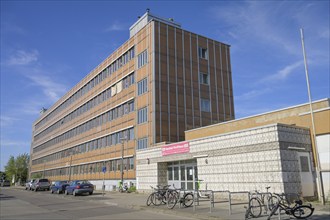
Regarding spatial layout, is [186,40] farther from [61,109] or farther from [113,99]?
[61,109]

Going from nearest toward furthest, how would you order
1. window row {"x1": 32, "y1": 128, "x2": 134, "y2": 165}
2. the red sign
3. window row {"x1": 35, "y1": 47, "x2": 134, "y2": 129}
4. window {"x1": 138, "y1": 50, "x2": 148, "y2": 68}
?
the red sign < window {"x1": 138, "y1": 50, "x2": 148, "y2": 68} < window row {"x1": 32, "y1": 128, "x2": 134, "y2": 165} < window row {"x1": 35, "y1": 47, "x2": 134, "y2": 129}

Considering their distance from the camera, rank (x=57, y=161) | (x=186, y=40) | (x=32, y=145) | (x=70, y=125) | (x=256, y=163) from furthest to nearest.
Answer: (x=32, y=145) → (x=57, y=161) → (x=70, y=125) → (x=186, y=40) → (x=256, y=163)

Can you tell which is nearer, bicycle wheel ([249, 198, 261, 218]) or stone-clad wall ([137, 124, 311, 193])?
bicycle wheel ([249, 198, 261, 218])

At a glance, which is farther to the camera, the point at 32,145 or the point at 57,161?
the point at 32,145

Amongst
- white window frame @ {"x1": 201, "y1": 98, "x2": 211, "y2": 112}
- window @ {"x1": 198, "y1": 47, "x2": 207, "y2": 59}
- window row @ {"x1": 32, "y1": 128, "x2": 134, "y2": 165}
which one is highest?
window @ {"x1": 198, "y1": 47, "x2": 207, "y2": 59}

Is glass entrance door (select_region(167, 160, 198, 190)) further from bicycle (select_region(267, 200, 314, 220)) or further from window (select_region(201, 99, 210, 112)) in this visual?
bicycle (select_region(267, 200, 314, 220))

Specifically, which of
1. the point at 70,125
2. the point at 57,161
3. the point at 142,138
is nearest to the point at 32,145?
the point at 57,161

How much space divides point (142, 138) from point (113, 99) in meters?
11.5

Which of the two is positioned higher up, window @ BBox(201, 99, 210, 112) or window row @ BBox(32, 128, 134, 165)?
window @ BBox(201, 99, 210, 112)

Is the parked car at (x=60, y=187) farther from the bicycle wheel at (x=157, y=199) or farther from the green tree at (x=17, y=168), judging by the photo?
the green tree at (x=17, y=168)

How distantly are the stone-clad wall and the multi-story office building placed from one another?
36.8 ft

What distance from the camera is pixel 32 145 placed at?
335ft

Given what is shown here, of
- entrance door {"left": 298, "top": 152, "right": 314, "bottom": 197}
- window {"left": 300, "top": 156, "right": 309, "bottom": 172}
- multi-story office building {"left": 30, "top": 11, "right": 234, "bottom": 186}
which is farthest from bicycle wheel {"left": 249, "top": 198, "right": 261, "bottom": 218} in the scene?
multi-story office building {"left": 30, "top": 11, "right": 234, "bottom": 186}

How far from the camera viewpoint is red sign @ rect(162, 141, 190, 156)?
84.1 feet
